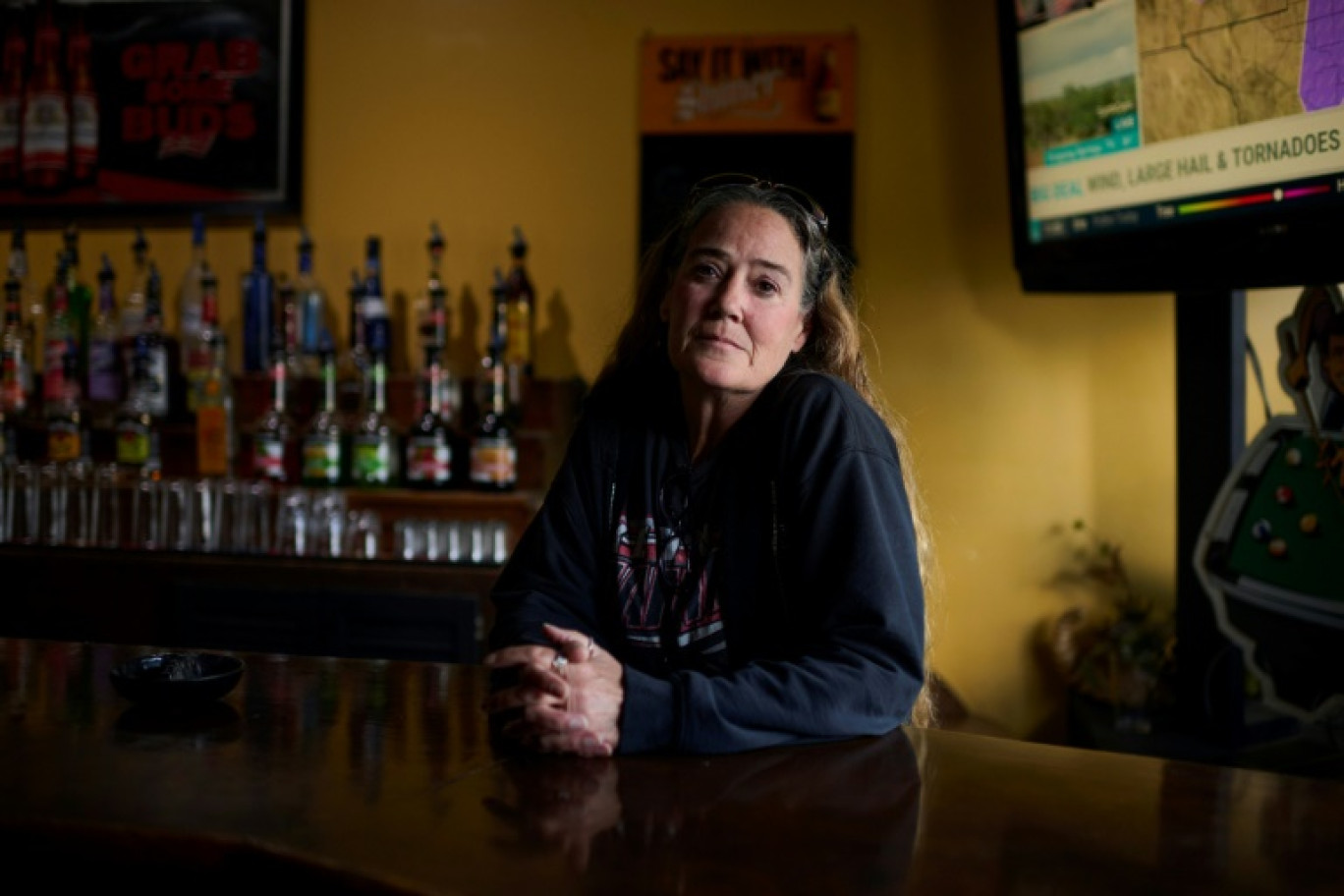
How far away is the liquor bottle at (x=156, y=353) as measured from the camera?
3299 mm

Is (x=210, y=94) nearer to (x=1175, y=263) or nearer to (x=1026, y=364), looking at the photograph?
(x=1026, y=364)

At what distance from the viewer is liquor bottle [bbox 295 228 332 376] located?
3318 mm

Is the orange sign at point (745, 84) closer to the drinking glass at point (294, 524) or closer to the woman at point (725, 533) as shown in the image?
the drinking glass at point (294, 524)

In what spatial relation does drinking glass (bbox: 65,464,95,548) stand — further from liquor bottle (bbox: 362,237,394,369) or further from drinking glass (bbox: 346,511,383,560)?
liquor bottle (bbox: 362,237,394,369)

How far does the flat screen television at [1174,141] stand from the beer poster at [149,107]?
2.07m

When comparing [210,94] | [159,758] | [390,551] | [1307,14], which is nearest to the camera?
[159,758]

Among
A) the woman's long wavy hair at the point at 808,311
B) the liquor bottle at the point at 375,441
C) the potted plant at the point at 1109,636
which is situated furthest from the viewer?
the liquor bottle at the point at 375,441

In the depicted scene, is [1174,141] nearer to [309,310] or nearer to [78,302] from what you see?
[309,310]

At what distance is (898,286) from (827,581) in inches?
81.7

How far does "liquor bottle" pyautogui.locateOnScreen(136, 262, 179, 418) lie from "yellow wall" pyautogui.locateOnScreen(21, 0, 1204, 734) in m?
0.25

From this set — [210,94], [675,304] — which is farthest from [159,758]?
[210,94]

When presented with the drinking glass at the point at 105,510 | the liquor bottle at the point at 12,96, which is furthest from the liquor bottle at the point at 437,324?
the liquor bottle at the point at 12,96

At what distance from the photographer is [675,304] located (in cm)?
154

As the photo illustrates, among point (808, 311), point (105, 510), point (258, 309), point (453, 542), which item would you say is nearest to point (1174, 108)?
point (808, 311)
